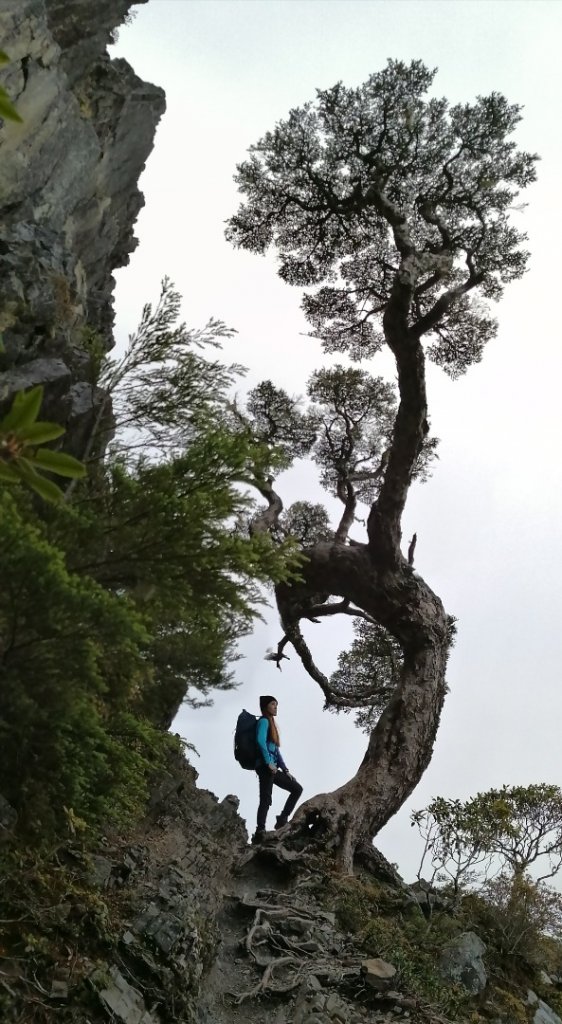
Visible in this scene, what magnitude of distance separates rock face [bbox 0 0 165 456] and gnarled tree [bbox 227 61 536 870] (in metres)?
2.96

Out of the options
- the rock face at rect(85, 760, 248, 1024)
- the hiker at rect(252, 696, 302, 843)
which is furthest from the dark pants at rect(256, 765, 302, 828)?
the rock face at rect(85, 760, 248, 1024)

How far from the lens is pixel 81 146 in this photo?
34.5ft

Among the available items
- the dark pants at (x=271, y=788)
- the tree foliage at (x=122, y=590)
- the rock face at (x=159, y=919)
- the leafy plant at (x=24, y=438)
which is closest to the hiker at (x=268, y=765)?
the dark pants at (x=271, y=788)

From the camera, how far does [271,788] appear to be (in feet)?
29.5

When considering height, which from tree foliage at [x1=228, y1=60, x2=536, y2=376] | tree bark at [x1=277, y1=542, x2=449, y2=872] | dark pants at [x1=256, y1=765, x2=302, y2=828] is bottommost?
dark pants at [x1=256, y1=765, x2=302, y2=828]

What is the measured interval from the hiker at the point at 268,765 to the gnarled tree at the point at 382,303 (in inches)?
25.2

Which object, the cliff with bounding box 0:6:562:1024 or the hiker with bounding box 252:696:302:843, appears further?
the hiker with bounding box 252:696:302:843

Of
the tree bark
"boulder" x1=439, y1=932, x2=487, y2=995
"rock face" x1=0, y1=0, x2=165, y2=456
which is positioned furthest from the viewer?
the tree bark

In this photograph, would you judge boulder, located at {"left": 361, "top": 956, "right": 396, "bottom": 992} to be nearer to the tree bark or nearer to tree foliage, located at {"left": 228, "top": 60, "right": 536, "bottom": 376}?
the tree bark

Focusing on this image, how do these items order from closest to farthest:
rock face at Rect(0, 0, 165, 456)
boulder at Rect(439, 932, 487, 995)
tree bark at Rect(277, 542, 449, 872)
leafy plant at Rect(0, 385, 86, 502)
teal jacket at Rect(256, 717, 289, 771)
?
leafy plant at Rect(0, 385, 86, 502) < boulder at Rect(439, 932, 487, 995) < rock face at Rect(0, 0, 165, 456) < teal jacket at Rect(256, 717, 289, 771) < tree bark at Rect(277, 542, 449, 872)

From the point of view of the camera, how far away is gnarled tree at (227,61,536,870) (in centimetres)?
1134

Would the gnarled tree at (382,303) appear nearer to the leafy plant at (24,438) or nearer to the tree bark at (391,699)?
the tree bark at (391,699)

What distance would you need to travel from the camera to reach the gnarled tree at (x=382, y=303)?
1134 cm

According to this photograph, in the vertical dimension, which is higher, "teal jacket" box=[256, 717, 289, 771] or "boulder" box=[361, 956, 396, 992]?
"teal jacket" box=[256, 717, 289, 771]
